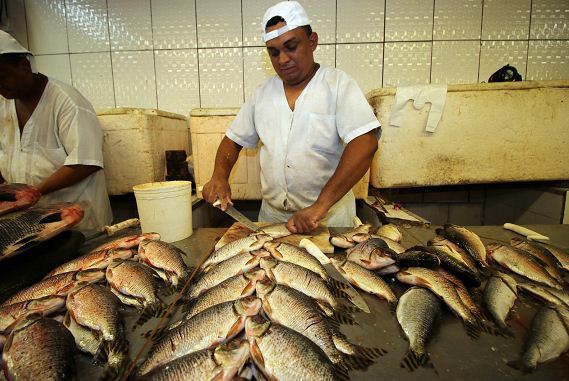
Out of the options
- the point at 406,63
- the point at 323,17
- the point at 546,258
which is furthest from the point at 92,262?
the point at 406,63

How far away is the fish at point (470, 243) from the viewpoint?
4.84ft

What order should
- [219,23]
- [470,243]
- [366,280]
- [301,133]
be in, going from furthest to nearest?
[219,23] < [301,133] < [470,243] < [366,280]

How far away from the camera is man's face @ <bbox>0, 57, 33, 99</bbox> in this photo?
213cm

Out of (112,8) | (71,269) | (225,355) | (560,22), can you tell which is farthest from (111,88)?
(560,22)

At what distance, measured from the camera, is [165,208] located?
5.57ft

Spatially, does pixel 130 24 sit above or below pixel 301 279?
above

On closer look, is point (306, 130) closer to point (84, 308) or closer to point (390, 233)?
point (390, 233)

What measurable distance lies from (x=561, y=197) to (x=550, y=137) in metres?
0.62

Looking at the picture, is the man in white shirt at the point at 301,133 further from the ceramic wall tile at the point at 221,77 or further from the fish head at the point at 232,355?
the ceramic wall tile at the point at 221,77

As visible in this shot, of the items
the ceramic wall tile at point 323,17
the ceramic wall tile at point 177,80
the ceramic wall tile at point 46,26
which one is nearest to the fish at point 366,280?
the ceramic wall tile at point 323,17

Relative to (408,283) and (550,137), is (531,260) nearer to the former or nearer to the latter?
(408,283)

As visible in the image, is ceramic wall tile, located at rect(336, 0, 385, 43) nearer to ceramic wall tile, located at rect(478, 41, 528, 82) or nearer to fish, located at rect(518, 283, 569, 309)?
ceramic wall tile, located at rect(478, 41, 528, 82)

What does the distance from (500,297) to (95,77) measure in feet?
15.1

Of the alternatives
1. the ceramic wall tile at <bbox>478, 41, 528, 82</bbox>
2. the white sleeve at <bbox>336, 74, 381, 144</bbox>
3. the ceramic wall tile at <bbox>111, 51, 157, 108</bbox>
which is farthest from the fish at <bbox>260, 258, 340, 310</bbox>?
the ceramic wall tile at <bbox>478, 41, 528, 82</bbox>
